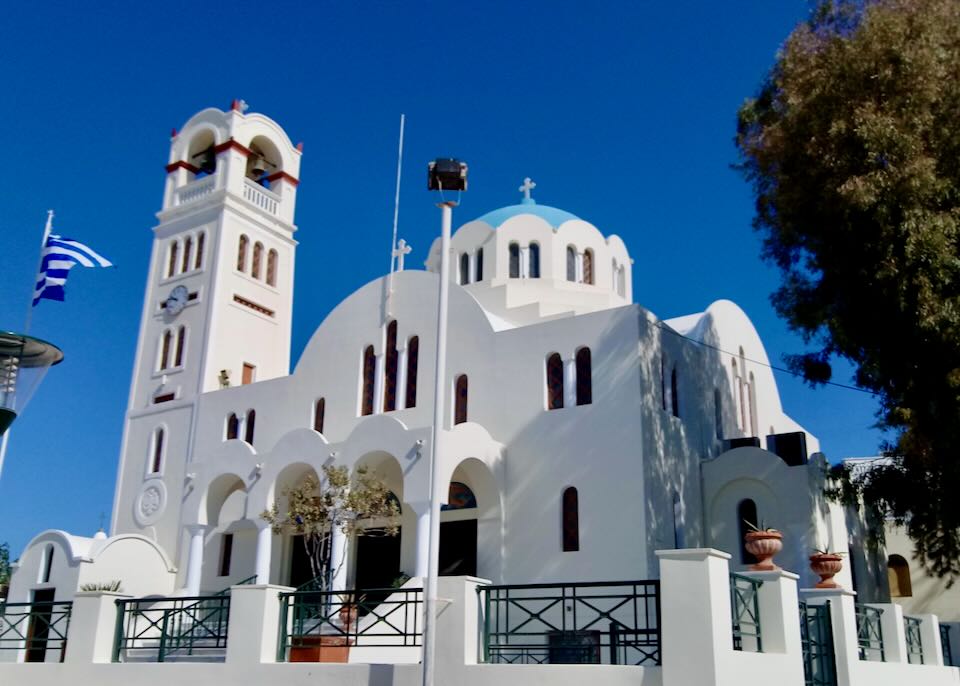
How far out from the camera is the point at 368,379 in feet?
77.9

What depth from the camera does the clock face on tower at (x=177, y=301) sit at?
1109 inches

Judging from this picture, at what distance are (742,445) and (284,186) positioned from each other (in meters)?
16.3

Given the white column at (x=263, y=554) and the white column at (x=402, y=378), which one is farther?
the white column at (x=402, y=378)

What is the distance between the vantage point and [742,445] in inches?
898

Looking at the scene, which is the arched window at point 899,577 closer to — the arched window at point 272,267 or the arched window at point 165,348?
the arched window at point 272,267

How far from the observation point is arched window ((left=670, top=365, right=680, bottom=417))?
21562 mm

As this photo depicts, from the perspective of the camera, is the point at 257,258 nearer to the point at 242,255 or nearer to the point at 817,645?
the point at 242,255

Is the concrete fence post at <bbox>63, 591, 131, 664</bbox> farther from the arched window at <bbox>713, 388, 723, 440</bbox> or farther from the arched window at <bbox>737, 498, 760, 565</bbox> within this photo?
the arched window at <bbox>713, 388, 723, 440</bbox>

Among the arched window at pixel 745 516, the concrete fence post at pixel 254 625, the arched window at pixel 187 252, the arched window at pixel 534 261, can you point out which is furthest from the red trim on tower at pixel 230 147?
the concrete fence post at pixel 254 625

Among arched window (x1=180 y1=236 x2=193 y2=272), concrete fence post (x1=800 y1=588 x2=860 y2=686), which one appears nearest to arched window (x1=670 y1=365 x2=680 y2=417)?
concrete fence post (x1=800 y1=588 x2=860 y2=686)

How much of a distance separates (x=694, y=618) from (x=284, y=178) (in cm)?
2358

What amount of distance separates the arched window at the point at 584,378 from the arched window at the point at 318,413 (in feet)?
21.8

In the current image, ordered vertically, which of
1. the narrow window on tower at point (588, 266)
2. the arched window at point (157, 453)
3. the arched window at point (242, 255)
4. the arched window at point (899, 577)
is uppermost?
the arched window at point (242, 255)

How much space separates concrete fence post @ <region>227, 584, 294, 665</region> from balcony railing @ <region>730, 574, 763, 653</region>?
5.88 meters
